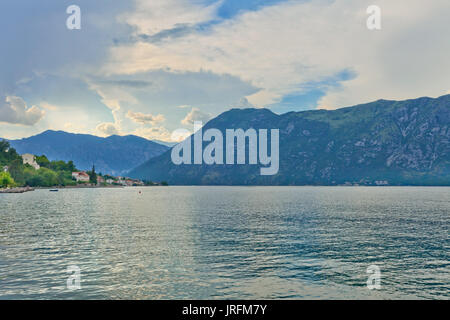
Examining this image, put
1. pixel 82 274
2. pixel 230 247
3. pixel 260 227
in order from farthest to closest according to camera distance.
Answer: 1. pixel 260 227
2. pixel 230 247
3. pixel 82 274

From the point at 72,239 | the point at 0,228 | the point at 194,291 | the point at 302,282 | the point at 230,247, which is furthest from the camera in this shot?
the point at 0,228

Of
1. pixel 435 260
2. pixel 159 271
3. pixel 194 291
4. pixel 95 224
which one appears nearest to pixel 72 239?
pixel 95 224

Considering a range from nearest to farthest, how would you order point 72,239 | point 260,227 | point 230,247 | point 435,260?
point 435,260, point 230,247, point 72,239, point 260,227

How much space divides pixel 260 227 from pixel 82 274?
49153 millimetres

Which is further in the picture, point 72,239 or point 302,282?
point 72,239
